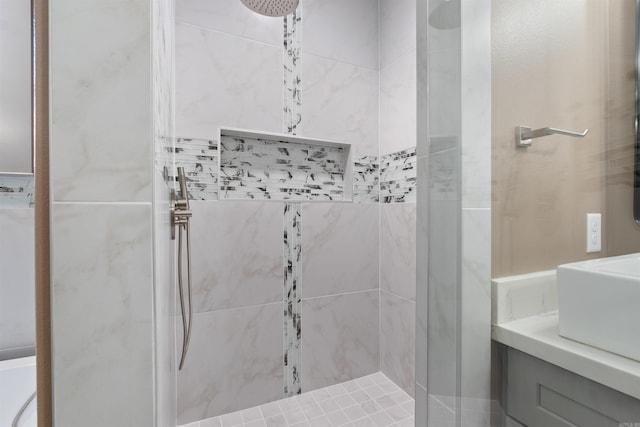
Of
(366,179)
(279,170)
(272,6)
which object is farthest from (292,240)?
(272,6)

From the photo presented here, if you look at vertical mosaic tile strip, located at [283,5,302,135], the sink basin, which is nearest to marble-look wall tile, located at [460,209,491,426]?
the sink basin

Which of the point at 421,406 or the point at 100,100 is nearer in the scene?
the point at 100,100

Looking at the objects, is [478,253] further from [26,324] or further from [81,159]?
[26,324]

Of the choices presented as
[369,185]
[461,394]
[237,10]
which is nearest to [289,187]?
[369,185]

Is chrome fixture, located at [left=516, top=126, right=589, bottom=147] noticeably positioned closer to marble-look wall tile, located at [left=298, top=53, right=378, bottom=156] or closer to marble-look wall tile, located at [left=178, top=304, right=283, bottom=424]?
marble-look wall tile, located at [left=298, top=53, right=378, bottom=156]

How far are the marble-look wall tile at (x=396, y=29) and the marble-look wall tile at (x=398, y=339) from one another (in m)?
1.46

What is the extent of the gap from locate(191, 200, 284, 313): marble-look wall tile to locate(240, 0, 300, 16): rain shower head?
882 millimetres

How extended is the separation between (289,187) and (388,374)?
1.30 meters

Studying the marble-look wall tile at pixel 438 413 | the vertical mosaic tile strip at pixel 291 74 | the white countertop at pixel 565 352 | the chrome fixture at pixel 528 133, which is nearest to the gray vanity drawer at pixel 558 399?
the white countertop at pixel 565 352

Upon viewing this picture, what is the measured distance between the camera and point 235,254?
1.52 metres

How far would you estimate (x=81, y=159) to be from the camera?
0.44 meters

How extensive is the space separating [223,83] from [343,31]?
83cm

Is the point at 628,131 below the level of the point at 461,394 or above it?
above

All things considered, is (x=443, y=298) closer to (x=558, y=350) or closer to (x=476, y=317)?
(x=476, y=317)
